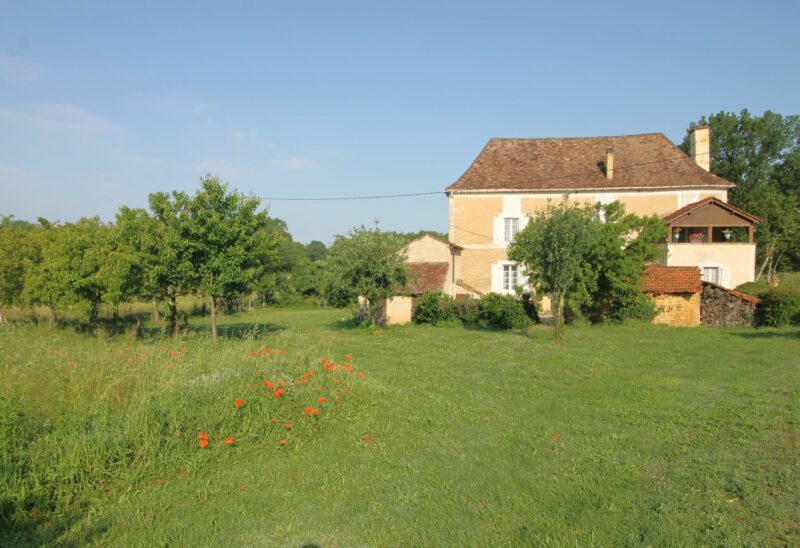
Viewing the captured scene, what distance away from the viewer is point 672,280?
22.7m

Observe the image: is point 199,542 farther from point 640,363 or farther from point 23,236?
point 23,236

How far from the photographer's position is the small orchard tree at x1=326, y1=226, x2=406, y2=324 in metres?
21.3

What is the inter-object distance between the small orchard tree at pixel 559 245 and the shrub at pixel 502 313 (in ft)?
10.4

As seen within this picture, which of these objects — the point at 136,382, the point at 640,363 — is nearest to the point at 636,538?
the point at 136,382

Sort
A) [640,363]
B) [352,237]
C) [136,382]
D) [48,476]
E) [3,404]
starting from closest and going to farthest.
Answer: [48,476], [3,404], [136,382], [640,363], [352,237]

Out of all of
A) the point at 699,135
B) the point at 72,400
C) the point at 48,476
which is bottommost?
the point at 48,476

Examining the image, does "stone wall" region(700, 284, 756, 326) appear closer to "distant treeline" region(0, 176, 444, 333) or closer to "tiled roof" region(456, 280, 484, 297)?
"tiled roof" region(456, 280, 484, 297)

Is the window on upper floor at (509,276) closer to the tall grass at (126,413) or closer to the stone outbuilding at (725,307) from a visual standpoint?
the stone outbuilding at (725,307)

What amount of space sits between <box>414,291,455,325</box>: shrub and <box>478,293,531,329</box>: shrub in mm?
1517

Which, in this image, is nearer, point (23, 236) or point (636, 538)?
point (636, 538)

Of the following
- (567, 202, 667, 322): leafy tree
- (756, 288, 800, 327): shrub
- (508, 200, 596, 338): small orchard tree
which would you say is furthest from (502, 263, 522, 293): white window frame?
(756, 288, 800, 327): shrub

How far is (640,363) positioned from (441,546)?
10224 mm

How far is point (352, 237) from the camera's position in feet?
71.5

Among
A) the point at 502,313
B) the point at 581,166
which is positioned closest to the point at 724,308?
the point at 502,313
